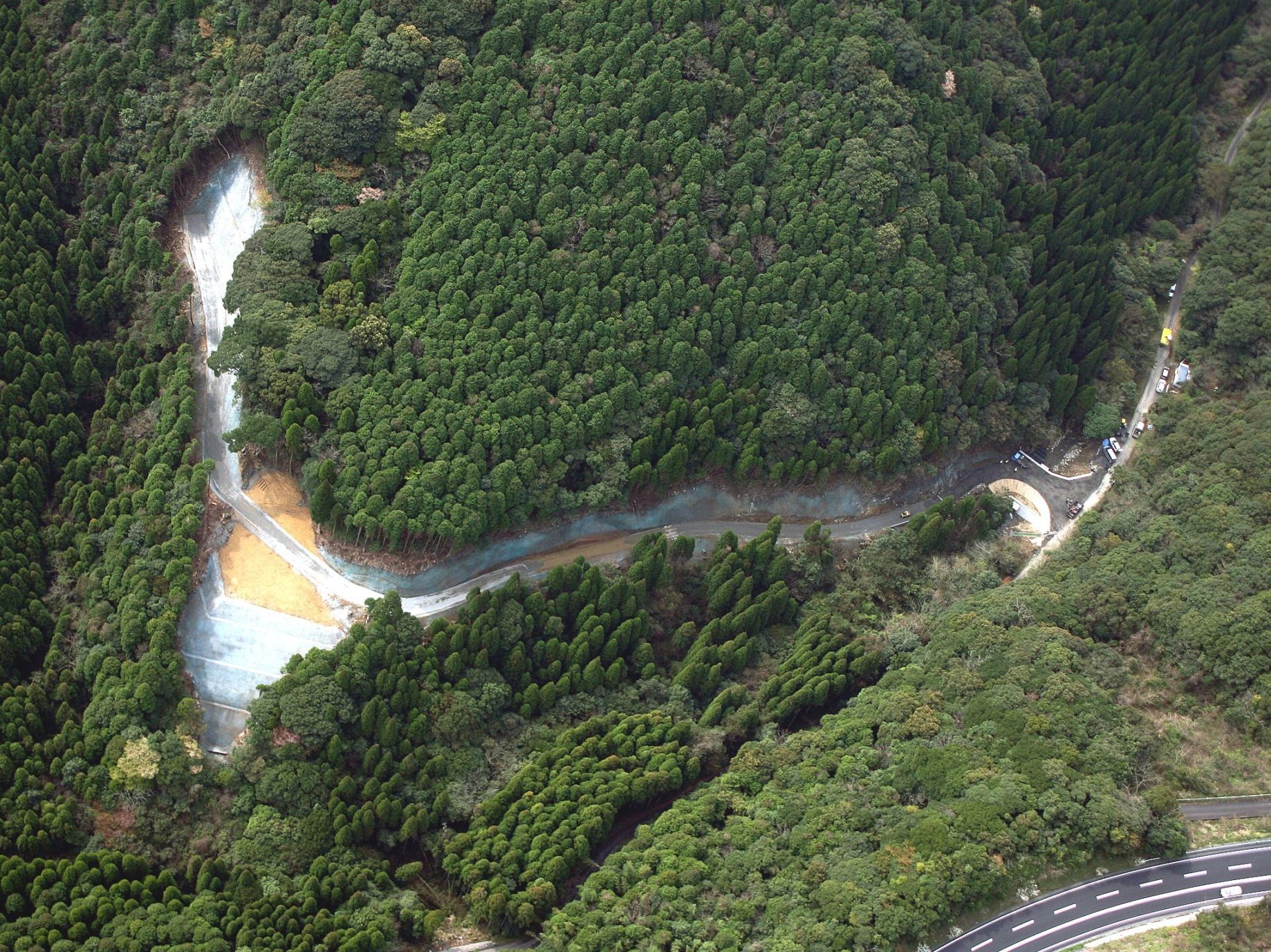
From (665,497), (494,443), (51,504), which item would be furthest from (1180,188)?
(51,504)

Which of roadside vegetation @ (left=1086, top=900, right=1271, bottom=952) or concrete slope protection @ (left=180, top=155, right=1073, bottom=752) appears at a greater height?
concrete slope protection @ (left=180, top=155, right=1073, bottom=752)

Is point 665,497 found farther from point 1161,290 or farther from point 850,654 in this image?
point 1161,290

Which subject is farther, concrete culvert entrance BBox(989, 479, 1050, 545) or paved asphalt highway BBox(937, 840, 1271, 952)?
concrete culvert entrance BBox(989, 479, 1050, 545)

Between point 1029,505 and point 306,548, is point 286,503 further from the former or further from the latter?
point 1029,505

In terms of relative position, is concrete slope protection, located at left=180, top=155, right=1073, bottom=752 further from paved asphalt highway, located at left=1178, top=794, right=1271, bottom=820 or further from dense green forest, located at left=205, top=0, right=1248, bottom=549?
paved asphalt highway, located at left=1178, top=794, right=1271, bottom=820

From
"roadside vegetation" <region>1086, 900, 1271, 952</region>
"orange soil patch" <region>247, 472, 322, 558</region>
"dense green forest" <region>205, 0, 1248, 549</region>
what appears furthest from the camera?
"dense green forest" <region>205, 0, 1248, 549</region>

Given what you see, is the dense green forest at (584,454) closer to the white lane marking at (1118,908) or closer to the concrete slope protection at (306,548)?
the concrete slope protection at (306,548)

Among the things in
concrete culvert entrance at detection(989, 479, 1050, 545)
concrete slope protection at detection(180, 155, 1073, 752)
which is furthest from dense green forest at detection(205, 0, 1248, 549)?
concrete culvert entrance at detection(989, 479, 1050, 545)
